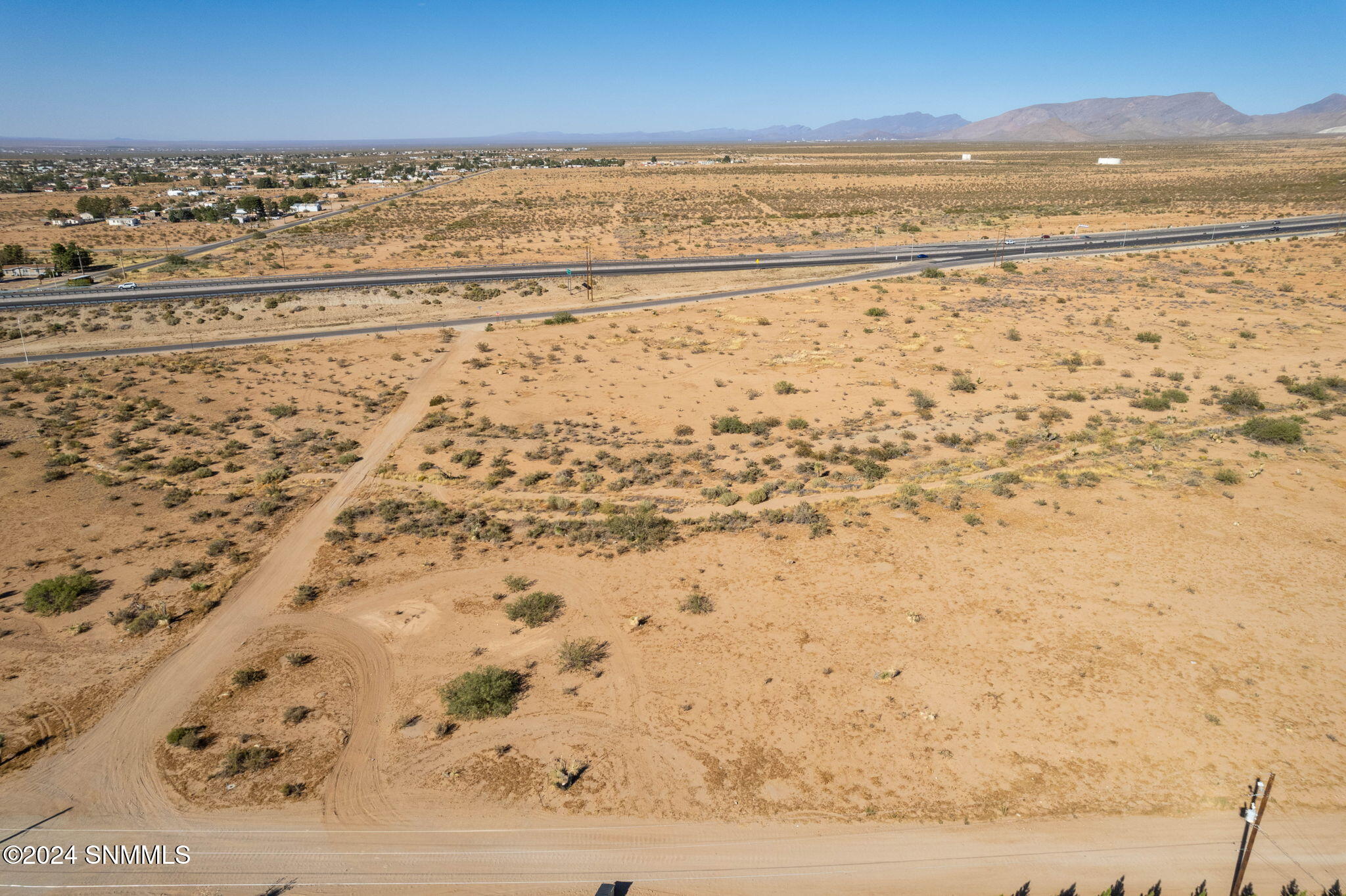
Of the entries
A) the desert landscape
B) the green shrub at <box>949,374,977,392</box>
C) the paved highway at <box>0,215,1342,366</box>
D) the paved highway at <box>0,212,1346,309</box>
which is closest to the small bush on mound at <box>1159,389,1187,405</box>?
the desert landscape

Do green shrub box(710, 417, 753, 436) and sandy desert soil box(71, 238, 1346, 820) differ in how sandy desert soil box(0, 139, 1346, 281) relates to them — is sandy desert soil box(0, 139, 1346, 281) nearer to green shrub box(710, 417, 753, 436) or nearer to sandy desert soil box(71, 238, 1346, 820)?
sandy desert soil box(71, 238, 1346, 820)

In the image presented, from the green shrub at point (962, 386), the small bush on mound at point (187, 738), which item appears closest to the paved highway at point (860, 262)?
the green shrub at point (962, 386)

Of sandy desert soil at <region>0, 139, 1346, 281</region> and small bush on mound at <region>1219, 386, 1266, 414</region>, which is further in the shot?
sandy desert soil at <region>0, 139, 1346, 281</region>

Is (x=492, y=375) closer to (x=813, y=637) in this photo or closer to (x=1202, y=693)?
(x=813, y=637)

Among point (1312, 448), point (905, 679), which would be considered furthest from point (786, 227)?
point (905, 679)

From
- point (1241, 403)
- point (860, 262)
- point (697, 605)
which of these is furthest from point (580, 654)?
point (860, 262)
